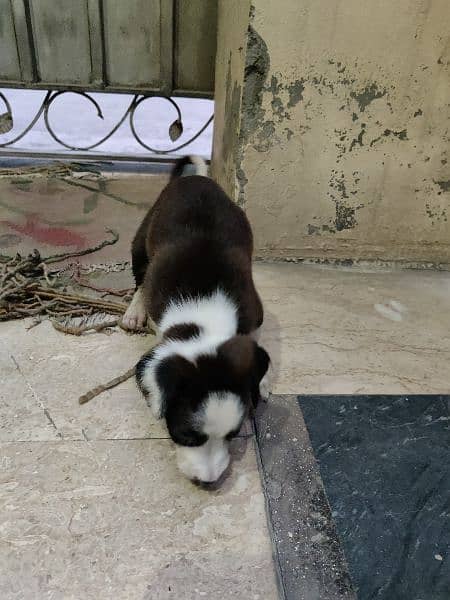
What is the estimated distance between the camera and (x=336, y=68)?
239 cm

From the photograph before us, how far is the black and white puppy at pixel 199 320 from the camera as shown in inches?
54.9

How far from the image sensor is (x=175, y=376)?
1.39m

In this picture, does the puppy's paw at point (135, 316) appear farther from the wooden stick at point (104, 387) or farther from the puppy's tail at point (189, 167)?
the puppy's tail at point (189, 167)

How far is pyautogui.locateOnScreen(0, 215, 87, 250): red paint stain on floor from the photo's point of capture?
286cm

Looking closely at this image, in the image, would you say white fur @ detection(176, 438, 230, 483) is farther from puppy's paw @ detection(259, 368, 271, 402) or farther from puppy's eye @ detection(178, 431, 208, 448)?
puppy's paw @ detection(259, 368, 271, 402)

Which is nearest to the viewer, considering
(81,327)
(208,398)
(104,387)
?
(208,398)

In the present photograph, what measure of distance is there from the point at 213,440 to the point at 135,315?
0.91 metres

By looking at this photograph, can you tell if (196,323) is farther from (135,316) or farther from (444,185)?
(444,185)

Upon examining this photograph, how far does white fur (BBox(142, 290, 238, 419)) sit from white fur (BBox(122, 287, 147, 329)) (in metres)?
0.49

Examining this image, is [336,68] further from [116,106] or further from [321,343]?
[116,106]

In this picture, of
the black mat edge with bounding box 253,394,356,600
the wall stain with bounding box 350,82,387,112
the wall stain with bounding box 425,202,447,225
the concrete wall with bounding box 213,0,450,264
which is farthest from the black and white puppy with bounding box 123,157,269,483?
the wall stain with bounding box 425,202,447,225

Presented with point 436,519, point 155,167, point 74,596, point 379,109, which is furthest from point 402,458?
point 155,167

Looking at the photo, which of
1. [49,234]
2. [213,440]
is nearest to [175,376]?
[213,440]

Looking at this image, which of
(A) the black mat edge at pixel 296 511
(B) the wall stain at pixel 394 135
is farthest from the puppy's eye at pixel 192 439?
(B) the wall stain at pixel 394 135
